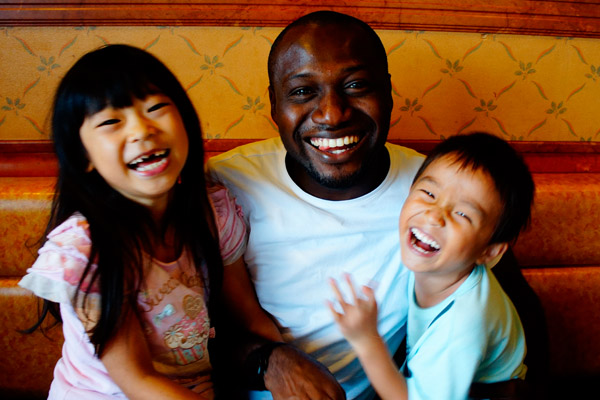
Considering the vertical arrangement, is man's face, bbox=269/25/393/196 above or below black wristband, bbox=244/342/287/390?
above

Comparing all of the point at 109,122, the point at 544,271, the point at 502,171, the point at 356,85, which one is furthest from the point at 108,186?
the point at 544,271

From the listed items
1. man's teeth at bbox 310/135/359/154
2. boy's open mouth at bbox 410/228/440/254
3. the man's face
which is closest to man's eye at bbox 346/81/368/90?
the man's face

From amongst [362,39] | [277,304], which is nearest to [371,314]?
[277,304]

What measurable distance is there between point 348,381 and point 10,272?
1073 mm

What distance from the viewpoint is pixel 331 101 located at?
104cm

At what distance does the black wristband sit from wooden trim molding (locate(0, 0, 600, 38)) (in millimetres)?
995

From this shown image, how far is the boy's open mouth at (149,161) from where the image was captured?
0.86 meters

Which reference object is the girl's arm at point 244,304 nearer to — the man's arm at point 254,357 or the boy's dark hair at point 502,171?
the man's arm at point 254,357

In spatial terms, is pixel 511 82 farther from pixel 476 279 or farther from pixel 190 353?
pixel 190 353

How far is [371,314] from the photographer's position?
2.86 ft

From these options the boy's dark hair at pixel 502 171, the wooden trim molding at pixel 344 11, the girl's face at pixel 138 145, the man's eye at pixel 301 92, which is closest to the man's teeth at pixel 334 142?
the man's eye at pixel 301 92

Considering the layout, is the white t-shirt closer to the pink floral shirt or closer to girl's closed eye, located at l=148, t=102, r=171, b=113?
the pink floral shirt

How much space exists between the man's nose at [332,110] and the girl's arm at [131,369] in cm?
61

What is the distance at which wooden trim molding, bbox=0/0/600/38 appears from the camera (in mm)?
1357
